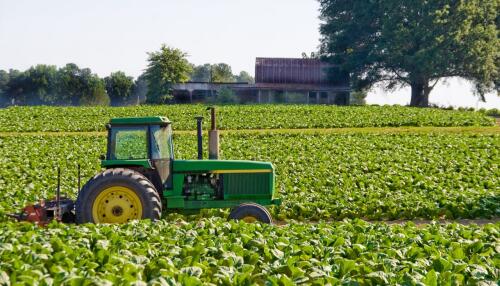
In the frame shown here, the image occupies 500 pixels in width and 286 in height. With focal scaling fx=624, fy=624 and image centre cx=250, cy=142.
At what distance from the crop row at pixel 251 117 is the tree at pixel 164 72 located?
1071cm

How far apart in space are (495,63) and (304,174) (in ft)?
138

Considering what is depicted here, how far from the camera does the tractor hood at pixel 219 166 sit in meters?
11.7

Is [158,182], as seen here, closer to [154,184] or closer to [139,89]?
[154,184]

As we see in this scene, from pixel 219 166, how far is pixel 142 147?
58.7 inches

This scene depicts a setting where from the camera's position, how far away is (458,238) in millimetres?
9805

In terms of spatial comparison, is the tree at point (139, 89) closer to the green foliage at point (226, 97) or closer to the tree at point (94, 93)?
the tree at point (94, 93)

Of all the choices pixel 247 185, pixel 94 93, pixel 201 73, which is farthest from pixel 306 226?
pixel 201 73

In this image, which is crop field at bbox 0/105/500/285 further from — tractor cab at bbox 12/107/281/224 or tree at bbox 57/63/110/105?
tree at bbox 57/63/110/105

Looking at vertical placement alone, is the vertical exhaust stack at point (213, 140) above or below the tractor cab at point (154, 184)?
above

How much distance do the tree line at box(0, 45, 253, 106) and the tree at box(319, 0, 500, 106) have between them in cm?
1548

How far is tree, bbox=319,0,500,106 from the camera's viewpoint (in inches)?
2009

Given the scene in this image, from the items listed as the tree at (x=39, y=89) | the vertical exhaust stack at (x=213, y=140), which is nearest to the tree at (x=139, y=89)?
the tree at (x=39, y=89)

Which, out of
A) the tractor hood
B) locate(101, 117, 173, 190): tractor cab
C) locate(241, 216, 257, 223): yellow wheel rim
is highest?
locate(101, 117, 173, 190): tractor cab

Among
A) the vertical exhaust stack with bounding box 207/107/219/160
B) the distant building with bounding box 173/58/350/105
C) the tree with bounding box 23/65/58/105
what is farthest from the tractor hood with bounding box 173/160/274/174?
the tree with bounding box 23/65/58/105
